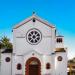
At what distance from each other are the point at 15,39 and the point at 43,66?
6225 millimetres

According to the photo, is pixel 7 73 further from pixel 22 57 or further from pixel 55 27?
pixel 55 27

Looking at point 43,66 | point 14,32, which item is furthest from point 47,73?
point 14,32

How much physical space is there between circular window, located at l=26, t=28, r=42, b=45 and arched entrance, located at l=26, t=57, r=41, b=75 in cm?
275

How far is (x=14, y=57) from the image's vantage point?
2208 inches

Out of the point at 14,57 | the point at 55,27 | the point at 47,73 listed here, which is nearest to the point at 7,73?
the point at 14,57

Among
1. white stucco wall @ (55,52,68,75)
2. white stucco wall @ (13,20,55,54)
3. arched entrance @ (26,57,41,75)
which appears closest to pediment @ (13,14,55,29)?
white stucco wall @ (13,20,55,54)

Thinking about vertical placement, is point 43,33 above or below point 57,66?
above

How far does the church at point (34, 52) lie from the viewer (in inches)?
2196

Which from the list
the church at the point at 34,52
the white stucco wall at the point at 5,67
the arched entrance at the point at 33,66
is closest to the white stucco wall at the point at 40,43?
the church at the point at 34,52

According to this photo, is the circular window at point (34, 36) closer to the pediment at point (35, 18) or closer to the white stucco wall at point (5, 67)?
the pediment at point (35, 18)

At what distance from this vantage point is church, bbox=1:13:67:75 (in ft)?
183

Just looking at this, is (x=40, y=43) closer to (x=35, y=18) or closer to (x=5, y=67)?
(x=35, y=18)

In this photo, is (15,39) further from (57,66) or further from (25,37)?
(57,66)

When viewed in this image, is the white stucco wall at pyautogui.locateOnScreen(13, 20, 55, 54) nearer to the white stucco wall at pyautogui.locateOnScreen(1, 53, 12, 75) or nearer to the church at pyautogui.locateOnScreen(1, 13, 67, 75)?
the church at pyautogui.locateOnScreen(1, 13, 67, 75)
